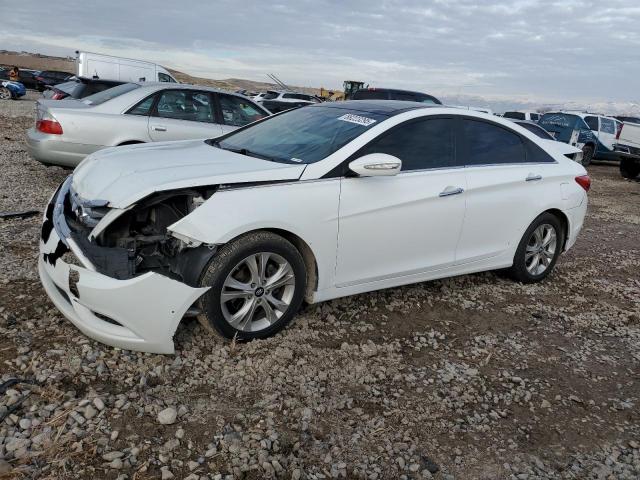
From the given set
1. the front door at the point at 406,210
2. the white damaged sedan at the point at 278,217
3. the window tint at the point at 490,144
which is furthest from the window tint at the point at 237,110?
the front door at the point at 406,210

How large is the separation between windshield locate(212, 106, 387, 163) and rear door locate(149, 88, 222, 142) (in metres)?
2.99

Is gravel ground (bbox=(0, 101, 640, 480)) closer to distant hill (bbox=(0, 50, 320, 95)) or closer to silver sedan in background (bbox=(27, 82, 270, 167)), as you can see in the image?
silver sedan in background (bbox=(27, 82, 270, 167))

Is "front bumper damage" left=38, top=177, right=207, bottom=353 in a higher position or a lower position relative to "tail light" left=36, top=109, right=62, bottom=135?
lower

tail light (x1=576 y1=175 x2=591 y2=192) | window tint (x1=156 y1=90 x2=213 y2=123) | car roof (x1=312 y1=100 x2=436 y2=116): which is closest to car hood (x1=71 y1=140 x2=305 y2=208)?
car roof (x1=312 y1=100 x2=436 y2=116)

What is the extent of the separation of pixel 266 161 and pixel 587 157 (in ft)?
Answer: 53.6

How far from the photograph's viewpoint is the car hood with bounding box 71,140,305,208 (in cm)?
319

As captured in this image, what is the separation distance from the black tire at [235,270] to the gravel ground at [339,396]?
12 centimetres

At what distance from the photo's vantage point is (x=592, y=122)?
17406mm

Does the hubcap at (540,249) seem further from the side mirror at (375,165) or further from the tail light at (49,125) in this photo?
the tail light at (49,125)

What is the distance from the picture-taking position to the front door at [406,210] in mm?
3766

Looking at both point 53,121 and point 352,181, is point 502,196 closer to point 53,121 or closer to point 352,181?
point 352,181

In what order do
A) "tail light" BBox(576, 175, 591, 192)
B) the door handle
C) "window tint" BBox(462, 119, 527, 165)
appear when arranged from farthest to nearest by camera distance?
1. "tail light" BBox(576, 175, 591, 192)
2. "window tint" BBox(462, 119, 527, 165)
3. the door handle

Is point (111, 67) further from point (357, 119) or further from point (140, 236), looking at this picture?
point (140, 236)

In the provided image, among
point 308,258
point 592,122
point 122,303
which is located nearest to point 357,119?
point 308,258
